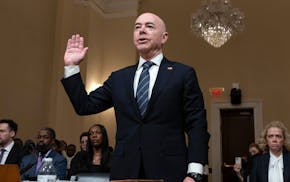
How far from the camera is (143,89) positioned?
6.02 feet

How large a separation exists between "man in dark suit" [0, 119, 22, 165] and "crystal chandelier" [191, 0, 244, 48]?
4.29 metres

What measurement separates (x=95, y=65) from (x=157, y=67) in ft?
25.4

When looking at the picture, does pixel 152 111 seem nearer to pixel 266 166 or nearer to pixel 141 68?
pixel 141 68

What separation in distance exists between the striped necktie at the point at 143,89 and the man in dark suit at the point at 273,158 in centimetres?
255

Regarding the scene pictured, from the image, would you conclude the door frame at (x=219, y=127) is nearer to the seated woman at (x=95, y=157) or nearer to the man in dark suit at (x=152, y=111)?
the seated woman at (x=95, y=157)

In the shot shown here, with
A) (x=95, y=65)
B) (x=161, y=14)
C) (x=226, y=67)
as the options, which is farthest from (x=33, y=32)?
(x=226, y=67)

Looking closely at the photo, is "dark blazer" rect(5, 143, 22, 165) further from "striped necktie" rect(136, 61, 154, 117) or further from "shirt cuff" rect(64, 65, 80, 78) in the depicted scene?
"striped necktie" rect(136, 61, 154, 117)

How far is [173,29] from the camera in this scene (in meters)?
10.4

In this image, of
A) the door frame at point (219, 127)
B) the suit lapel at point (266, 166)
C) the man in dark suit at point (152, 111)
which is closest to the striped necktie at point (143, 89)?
the man in dark suit at point (152, 111)

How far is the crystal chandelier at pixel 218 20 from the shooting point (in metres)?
7.64

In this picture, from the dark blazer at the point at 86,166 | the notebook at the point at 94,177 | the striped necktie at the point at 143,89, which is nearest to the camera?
the striped necktie at the point at 143,89

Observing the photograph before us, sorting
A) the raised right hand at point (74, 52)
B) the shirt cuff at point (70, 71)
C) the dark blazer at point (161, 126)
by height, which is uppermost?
the raised right hand at point (74, 52)

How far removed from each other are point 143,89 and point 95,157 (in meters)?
2.96

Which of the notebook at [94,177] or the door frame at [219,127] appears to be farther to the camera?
the door frame at [219,127]
